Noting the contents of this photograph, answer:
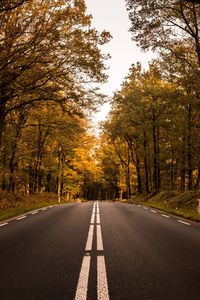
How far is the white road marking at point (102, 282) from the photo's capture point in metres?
4.05

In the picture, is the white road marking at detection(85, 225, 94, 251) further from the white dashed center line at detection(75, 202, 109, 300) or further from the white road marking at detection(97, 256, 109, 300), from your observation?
the white road marking at detection(97, 256, 109, 300)

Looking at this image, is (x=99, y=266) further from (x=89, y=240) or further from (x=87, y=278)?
(x=89, y=240)

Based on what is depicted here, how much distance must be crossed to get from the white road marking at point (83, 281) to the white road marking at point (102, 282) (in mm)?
186

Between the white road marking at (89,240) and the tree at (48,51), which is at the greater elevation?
the tree at (48,51)

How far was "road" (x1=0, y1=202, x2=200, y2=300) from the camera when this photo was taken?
13.7 ft

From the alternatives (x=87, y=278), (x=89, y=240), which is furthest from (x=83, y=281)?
(x=89, y=240)

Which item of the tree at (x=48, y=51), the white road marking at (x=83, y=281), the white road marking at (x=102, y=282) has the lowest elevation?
the white road marking at (x=83, y=281)

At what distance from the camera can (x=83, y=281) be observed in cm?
465

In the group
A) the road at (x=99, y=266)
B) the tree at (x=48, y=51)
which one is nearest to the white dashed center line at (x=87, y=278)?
the road at (x=99, y=266)

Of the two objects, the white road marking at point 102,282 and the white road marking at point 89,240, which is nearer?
the white road marking at point 102,282

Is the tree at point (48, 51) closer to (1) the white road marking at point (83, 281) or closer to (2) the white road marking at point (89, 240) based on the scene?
(2) the white road marking at point (89, 240)

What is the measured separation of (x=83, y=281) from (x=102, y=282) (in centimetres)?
30

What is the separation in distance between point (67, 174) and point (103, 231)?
34.9m

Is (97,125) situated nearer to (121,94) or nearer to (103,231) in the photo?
(121,94)
